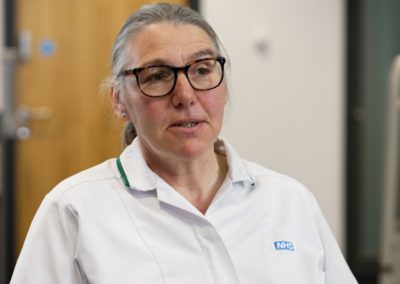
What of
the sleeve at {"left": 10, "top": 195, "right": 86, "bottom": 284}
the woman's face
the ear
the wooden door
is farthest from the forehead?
the wooden door

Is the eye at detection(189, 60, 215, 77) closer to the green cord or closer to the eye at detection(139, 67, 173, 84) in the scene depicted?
the eye at detection(139, 67, 173, 84)

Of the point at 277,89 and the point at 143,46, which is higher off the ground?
the point at 143,46

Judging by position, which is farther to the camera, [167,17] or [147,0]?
[147,0]

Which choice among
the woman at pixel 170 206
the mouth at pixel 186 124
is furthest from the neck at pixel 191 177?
the mouth at pixel 186 124

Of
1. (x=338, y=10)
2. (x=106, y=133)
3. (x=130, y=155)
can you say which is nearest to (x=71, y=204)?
(x=130, y=155)

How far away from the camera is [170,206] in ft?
3.87

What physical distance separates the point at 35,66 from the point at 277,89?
1423mm

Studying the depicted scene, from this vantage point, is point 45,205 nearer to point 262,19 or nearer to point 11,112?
point 11,112

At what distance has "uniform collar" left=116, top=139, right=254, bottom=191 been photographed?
119 centimetres

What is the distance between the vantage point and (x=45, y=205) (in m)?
1.14

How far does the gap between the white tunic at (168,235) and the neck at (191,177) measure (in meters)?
0.04

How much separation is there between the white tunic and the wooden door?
192 cm

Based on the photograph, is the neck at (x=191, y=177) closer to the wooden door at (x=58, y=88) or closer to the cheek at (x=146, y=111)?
the cheek at (x=146, y=111)

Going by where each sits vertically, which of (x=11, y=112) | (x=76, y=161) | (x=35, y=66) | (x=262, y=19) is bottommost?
(x=76, y=161)
